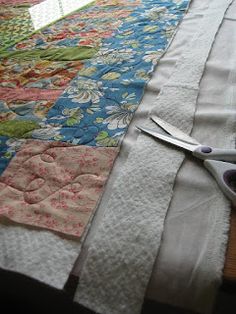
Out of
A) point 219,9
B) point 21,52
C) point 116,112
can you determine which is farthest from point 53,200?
point 219,9

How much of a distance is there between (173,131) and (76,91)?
0.30m

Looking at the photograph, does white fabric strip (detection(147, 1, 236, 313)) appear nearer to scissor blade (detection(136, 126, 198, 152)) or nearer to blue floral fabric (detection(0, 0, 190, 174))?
scissor blade (detection(136, 126, 198, 152))

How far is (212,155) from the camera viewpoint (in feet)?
1.68

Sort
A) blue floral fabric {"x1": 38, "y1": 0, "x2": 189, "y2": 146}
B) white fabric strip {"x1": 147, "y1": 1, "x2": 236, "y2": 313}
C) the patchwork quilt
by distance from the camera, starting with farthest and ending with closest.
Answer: blue floral fabric {"x1": 38, "y1": 0, "x2": 189, "y2": 146} → the patchwork quilt → white fabric strip {"x1": 147, "y1": 1, "x2": 236, "y2": 313}

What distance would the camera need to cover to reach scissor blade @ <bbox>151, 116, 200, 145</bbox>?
0.56 metres

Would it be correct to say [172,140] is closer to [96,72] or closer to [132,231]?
[132,231]

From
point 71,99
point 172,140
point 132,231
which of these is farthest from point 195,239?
point 71,99

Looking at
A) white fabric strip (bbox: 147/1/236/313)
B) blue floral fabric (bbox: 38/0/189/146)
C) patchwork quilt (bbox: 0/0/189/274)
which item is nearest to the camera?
white fabric strip (bbox: 147/1/236/313)

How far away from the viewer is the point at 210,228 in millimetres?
438

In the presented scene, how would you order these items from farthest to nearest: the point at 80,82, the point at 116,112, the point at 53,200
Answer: the point at 80,82 → the point at 116,112 → the point at 53,200

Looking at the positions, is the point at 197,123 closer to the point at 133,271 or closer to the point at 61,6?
the point at 133,271

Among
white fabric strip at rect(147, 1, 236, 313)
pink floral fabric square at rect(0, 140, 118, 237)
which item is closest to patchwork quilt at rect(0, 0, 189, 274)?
pink floral fabric square at rect(0, 140, 118, 237)

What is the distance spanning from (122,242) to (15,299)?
302mm

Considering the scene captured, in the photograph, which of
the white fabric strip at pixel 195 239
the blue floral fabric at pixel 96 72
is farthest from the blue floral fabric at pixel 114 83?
the white fabric strip at pixel 195 239
